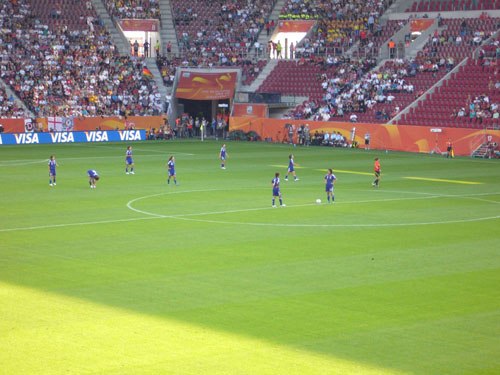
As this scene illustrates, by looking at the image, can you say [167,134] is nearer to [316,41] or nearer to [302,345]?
[316,41]

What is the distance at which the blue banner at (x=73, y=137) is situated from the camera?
71875 mm

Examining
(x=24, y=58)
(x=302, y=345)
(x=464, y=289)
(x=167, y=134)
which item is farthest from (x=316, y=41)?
(x=302, y=345)

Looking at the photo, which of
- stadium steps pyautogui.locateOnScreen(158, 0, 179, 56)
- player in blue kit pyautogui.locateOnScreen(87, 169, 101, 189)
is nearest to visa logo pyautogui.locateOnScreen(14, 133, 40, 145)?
stadium steps pyautogui.locateOnScreen(158, 0, 179, 56)

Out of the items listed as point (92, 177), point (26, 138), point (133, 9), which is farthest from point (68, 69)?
point (92, 177)

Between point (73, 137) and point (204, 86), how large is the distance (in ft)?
44.6

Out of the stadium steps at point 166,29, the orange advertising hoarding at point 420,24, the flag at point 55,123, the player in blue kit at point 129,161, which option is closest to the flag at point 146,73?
the stadium steps at point 166,29

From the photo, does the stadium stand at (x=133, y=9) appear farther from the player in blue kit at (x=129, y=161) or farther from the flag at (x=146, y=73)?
the player in blue kit at (x=129, y=161)

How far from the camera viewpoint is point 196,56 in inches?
3474

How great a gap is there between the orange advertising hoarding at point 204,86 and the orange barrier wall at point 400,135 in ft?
21.0

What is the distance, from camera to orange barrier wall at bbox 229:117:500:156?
64750mm

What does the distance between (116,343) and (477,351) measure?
23.0 ft

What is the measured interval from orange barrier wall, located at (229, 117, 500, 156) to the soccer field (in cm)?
1588

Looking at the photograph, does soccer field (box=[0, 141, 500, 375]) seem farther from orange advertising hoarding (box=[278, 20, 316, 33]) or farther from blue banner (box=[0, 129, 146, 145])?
orange advertising hoarding (box=[278, 20, 316, 33])

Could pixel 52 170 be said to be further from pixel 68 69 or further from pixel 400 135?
pixel 68 69
